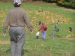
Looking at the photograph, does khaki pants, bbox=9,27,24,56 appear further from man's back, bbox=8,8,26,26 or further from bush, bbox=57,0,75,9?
bush, bbox=57,0,75,9

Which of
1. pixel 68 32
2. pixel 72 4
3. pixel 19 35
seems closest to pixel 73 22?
pixel 68 32

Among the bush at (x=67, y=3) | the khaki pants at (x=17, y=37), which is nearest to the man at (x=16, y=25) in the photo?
the khaki pants at (x=17, y=37)

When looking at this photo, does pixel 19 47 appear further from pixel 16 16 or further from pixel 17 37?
pixel 16 16

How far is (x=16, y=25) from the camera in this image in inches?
392

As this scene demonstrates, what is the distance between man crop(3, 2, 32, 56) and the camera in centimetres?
991

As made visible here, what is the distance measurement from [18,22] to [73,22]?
28356 millimetres

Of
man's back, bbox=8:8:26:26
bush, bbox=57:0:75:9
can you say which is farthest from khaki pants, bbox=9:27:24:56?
bush, bbox=57:0:75:9

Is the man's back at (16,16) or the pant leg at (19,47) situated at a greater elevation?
the man's back at (16,16)

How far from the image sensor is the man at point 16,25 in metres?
9.91

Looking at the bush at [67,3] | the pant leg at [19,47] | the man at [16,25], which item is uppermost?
the man at [16,25]

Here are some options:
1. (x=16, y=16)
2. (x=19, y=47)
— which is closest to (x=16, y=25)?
(x=16, y=16)

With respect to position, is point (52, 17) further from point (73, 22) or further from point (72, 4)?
point (72, 4)

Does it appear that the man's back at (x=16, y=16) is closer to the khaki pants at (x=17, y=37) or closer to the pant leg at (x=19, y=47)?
the khaki pants at (x=17, y=37)

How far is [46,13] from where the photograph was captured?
4309 cm
